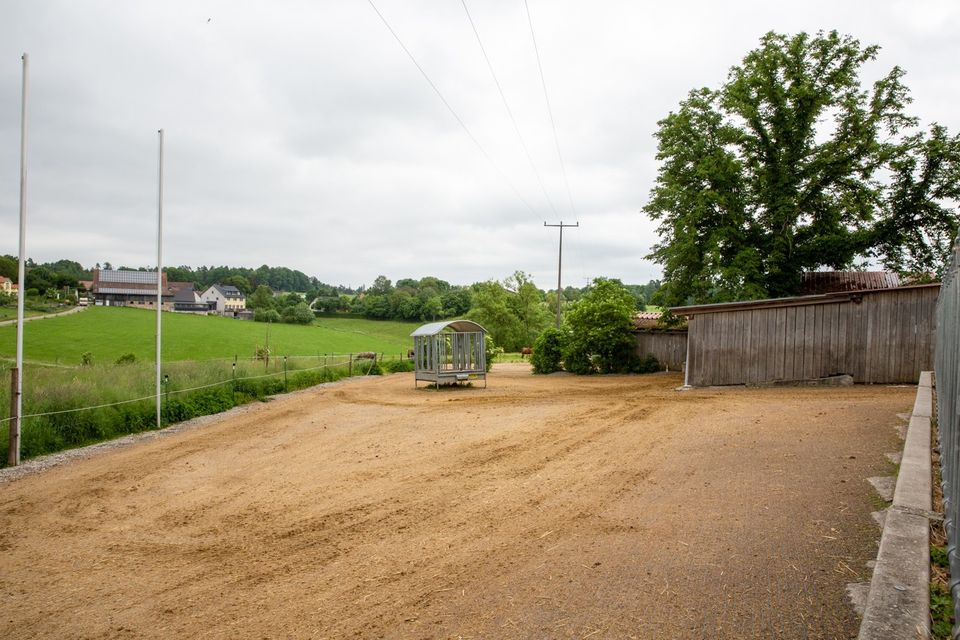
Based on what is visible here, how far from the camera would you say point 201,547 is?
5.31 m

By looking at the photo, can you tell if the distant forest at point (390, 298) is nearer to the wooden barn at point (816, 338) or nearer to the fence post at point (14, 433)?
the wooden barn at point (816, 338)

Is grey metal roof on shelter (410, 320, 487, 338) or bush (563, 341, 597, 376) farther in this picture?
bush (563, 341, 597, 376)

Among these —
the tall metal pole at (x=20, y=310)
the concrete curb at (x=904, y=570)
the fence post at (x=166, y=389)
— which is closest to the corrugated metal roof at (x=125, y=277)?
the fence post at (x=166, y=389)

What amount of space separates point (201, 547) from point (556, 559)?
10.8ft

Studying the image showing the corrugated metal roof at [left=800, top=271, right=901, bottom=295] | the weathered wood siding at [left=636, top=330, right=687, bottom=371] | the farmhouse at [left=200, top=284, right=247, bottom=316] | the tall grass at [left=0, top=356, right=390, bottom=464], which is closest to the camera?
the tall grass at [left=0, top=356, right=390, bottom=464]

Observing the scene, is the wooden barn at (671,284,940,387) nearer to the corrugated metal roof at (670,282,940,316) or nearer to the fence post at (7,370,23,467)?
the corrugated metal roof at (670,282,940,316)

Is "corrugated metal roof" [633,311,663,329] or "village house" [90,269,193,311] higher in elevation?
"village house" [90,269,193,311]

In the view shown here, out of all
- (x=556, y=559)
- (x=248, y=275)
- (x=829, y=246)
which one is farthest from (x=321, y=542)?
(x=248, y=275)

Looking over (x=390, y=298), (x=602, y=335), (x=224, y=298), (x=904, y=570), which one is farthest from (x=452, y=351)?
(x=224, y=298)

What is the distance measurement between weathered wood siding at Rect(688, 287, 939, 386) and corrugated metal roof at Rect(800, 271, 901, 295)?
1034 cm

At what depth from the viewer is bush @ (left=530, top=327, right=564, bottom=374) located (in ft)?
98.9

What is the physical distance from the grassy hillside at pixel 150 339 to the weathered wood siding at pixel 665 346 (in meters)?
27.8

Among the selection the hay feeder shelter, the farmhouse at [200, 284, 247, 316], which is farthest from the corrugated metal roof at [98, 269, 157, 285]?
the hay feeder shelter

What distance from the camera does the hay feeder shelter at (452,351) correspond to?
21.2 metres
